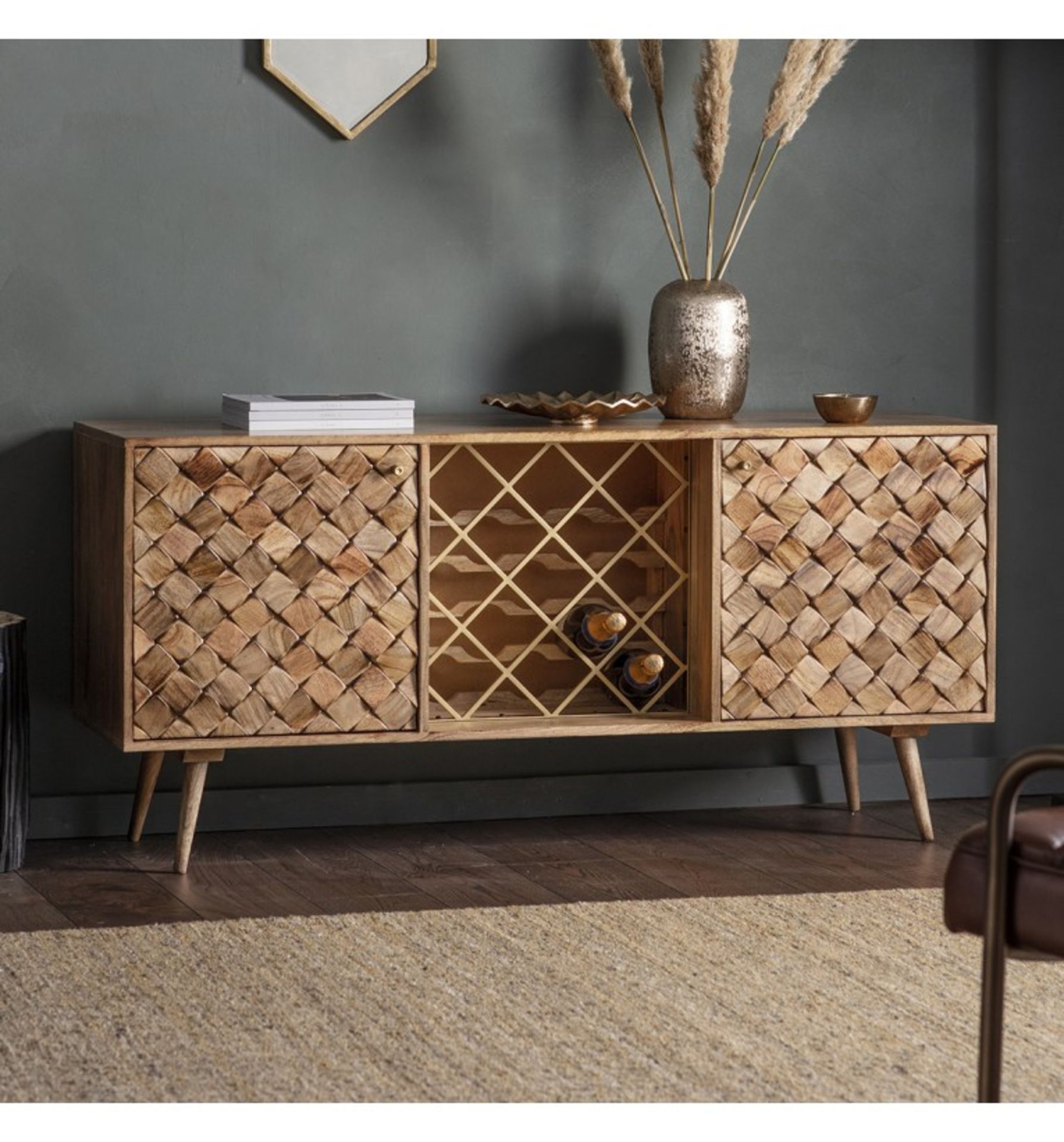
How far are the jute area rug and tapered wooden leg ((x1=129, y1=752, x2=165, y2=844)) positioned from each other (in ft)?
1.90

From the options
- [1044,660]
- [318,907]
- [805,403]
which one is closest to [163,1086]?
[318,907]

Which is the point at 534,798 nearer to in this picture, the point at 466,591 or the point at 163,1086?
the point at 466,591

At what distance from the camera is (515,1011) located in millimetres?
2732

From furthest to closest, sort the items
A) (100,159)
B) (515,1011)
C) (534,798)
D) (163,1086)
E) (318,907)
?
(534,798) < (100,159) < (318,907) < (515,1011) < (163,1086)

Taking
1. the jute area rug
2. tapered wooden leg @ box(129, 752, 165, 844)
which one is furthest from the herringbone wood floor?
the jute area rug

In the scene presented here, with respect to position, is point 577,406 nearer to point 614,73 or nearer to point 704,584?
point 704,584

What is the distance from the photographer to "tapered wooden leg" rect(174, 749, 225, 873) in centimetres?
354

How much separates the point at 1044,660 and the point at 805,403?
2.74 ft

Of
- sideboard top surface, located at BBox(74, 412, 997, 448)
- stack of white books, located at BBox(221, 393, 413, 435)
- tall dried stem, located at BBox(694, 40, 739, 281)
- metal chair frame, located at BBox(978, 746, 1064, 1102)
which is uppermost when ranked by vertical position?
tall dried stem, located at BBox(694, 40, 739, 281)

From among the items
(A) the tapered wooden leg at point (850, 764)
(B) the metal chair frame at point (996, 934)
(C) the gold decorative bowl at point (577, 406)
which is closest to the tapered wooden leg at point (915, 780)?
(A) the tapered wooden leg at point (850, 764)

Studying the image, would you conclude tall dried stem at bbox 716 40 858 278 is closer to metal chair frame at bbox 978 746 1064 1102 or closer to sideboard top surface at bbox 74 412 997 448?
sideboard top surface at bbox 74 412 997 448

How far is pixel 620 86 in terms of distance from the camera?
3830 millimetres

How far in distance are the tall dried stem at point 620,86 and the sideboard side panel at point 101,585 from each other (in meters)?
1.25

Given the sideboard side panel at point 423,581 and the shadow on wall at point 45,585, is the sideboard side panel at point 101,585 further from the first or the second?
the sideboard side panel at point 423,581
